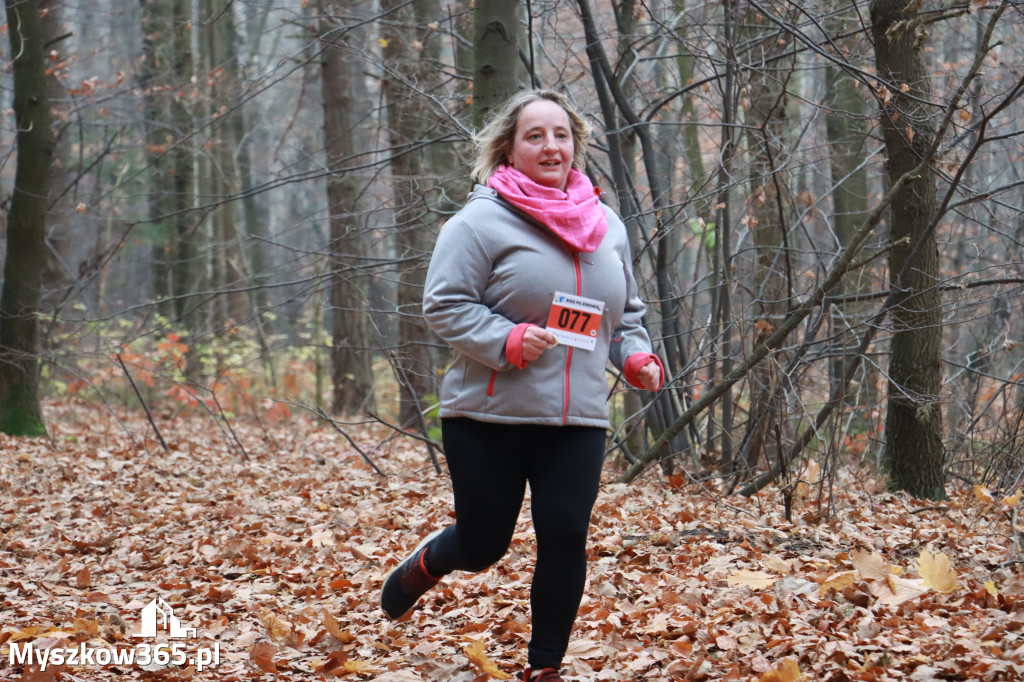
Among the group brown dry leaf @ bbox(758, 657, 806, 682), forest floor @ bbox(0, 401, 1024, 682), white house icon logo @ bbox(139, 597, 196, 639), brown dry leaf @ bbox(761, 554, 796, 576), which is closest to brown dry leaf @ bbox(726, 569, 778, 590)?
forest floor @ bbox(0, 401, 1024, 682)

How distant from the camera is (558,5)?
22.7ft

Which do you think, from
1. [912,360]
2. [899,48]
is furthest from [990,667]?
[899,48]

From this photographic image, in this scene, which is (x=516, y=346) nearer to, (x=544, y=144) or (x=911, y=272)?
(x=544, y=144)

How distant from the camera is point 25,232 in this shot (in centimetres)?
1037

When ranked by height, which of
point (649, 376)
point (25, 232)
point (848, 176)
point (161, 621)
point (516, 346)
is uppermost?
point (25, 232)

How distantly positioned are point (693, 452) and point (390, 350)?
238 centimetres

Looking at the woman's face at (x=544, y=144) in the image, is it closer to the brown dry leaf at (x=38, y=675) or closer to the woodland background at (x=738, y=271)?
the woodland background at (x=738, y=271)

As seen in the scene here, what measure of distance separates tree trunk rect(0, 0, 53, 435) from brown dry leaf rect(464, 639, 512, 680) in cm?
819

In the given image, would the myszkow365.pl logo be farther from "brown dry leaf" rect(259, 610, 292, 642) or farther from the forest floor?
"brown dry leaf" rect(259, 610, 292, 642)

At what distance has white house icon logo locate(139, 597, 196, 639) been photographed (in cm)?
427

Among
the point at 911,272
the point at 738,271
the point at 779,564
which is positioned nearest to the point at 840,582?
the point at 779,564

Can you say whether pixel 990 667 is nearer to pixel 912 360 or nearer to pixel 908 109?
pixel 912 360

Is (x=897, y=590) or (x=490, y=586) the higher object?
(x=897, y=590)

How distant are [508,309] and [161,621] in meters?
2.50
